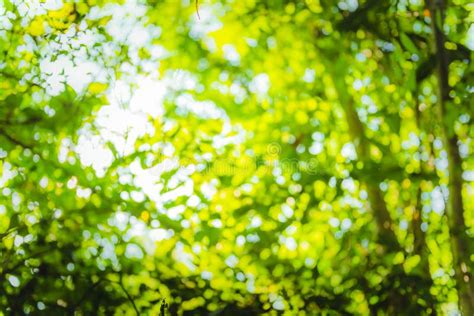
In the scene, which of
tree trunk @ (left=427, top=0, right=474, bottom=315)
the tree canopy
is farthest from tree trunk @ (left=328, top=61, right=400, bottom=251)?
tree trunk @ (left=427, top=0, right=474, bottom=315)

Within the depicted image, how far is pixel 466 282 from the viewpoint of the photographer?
1.38 metres

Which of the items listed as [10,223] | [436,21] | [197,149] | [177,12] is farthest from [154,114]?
[436,21]

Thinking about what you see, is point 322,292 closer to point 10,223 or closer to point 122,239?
point 122,239

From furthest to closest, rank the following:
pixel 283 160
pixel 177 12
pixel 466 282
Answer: pixel 177 12 → pixel 283 160 → pixel 466 282

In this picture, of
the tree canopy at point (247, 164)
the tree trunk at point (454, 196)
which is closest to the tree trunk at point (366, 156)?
the tree canopy at point (247, 164)

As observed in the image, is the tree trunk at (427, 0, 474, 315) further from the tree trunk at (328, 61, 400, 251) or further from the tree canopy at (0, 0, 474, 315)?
the tree trunk at (328, 61, 400, 251)

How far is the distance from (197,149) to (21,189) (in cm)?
54

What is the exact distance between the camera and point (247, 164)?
1523mm

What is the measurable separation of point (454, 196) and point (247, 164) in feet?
1.85

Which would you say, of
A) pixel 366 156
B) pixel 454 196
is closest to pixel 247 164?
pixel 366 156

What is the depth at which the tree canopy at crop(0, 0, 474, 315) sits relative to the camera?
1.46m

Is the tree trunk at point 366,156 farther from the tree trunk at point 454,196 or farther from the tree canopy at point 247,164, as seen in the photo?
the tree trunk at point 454,196

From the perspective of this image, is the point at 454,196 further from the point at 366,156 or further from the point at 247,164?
the point at 247,164

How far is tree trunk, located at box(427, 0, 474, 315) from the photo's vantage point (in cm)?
138
